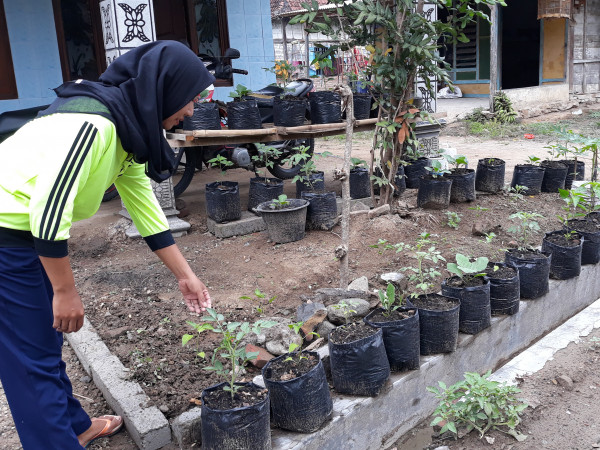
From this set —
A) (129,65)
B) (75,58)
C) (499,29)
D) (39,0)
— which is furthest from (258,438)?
(499,29)

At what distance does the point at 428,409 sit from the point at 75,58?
8748mm

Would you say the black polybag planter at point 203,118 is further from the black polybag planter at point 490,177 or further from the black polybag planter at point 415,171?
the black polybag planter at point 490,177

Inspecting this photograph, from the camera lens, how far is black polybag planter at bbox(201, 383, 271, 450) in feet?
6.73

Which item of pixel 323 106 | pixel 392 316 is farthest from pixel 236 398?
pixel 323 106

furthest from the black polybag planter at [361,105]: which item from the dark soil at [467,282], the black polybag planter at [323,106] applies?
the dark soil at [467,282]

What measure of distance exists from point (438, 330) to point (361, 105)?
3752mm

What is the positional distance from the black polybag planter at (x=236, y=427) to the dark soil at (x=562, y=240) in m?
2.58

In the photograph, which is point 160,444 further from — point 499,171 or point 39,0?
point 39,0

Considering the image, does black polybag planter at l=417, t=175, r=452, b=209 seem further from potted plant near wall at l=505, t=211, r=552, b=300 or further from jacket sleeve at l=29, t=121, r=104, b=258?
jacket sleeve at l=29, t=121, r=104, b=258

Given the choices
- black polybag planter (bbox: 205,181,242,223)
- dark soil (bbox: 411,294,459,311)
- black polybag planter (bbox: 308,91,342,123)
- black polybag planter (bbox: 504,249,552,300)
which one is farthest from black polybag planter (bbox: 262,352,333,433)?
black polybag planter (bbox: 308,91,342,123)

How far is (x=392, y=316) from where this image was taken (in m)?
2.79

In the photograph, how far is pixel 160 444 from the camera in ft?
7.84

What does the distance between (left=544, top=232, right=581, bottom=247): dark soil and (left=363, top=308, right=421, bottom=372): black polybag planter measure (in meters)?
1.63

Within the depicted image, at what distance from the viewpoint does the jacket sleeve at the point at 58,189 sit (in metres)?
1.58
